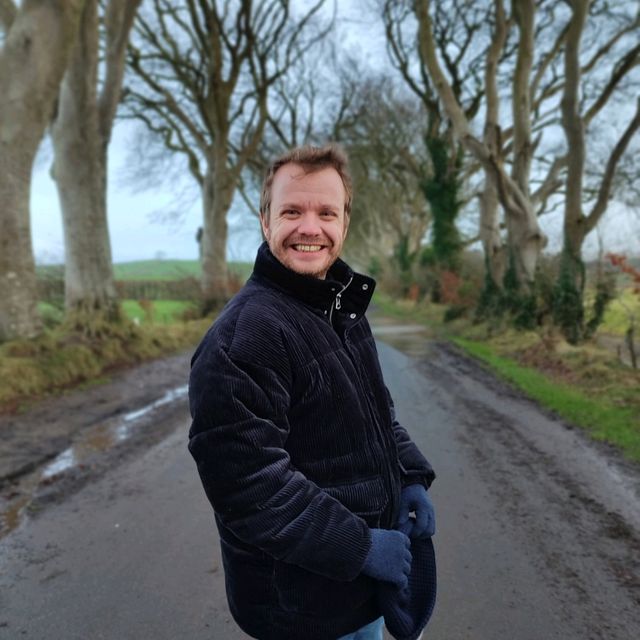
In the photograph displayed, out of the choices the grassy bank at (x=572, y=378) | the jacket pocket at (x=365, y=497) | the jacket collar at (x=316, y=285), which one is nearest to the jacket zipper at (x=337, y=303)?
the jacket collar at (x=316, y=285)

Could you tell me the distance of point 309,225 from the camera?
163cm

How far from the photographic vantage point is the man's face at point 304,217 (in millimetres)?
1638

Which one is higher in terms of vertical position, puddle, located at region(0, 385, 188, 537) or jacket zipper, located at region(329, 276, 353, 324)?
jacket zipper, located at region(329, 276, 353, 324)

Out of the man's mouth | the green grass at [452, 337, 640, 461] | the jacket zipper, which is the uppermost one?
the man's mouth

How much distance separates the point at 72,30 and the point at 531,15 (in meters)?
9.64

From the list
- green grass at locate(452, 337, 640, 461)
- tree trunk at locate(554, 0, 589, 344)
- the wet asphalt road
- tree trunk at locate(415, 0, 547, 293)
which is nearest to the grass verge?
the wet asphalt road

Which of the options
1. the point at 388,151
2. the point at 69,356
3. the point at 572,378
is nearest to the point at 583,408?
the point at 572,378

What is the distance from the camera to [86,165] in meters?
10.9

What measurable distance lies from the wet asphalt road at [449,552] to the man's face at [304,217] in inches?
85.0

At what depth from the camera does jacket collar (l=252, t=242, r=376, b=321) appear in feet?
5.32

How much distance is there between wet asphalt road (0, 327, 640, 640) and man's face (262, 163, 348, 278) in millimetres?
2158

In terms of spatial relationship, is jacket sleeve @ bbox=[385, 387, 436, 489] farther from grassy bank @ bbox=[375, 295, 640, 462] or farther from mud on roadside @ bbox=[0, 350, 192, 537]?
grassy bank @ bbox=[375, 295, 640, 462]

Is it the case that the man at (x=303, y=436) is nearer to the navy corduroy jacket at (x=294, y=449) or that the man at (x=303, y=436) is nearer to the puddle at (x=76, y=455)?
the navy corduroy jacket at (x=294, y=449)

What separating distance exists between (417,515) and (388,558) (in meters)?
0.29
